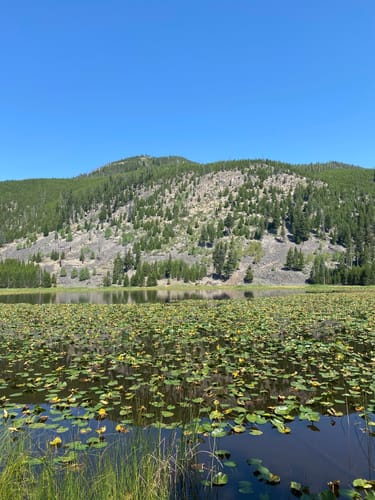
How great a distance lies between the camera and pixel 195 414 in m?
9.50

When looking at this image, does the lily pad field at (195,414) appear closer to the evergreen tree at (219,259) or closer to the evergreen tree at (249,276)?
the evergreen tree at (249,276)

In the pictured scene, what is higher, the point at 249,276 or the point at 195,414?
the point at 195,414

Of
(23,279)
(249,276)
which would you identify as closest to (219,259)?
(249,276)

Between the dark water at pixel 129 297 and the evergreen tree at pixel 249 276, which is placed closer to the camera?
the dark water at pixel 129 297

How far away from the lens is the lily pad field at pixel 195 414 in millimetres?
6219

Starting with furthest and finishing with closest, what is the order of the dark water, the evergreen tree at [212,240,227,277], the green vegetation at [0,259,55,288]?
the evergreen tree at [212,240,227,277]
the green vegetation at [0,259,55,288]
the dark water

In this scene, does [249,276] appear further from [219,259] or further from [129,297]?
[129,297]

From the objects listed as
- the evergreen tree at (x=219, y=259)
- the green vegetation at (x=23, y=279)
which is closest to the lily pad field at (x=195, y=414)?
the green vegetation at (x=23, y=279)

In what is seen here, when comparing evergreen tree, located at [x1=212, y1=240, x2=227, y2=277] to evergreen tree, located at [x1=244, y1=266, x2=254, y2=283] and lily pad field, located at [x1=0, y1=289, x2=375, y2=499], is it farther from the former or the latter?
lily pad field, located at [x1=0, y1=289, x2=375, y2=499]

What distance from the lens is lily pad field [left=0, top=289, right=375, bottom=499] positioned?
20.4 ft

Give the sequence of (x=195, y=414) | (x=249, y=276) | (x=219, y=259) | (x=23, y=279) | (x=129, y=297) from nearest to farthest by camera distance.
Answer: (x=195, y=414) < (x=129, y=297) < (x=23, y=279) < (x=249, y=276) < (x=219, y=259)

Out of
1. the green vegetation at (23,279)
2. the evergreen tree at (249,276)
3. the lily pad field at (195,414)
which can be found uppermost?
the lily pad field at (195,414)

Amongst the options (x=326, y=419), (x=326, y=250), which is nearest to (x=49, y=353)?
(x=326, y=419)

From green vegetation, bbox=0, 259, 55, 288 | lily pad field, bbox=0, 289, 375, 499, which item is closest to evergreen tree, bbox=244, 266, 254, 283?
green vegetation, bbox=0, 259, 55, 288
